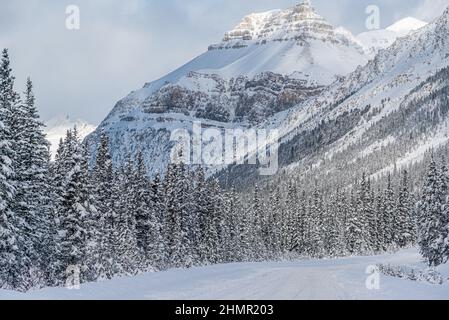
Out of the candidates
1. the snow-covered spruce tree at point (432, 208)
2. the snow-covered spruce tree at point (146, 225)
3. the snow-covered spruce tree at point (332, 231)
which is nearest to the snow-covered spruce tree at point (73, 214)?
the snow-covered spruce tree at point (146, 225)

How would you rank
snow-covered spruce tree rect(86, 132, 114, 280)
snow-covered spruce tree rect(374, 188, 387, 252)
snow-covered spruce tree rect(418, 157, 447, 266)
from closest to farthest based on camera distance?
snow-covered spruce tree rect(86, 132, 114, 280), snow-covered spruce tree rect(418, 157, 447, 266), snow-covered spruce tree rect(374, 188, 387, 252)

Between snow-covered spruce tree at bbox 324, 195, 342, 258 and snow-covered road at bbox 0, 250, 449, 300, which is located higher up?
snow-covered spruce tree at bbox 324, 195, 342, 258

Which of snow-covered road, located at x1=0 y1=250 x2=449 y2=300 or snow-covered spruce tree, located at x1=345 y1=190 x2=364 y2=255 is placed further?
snow-covered spruce tree, located at x1=345 y1=190 x2=364 y2=255

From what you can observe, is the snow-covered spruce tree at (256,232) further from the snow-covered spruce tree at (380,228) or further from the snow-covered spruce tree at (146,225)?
the snow-covered spruce tree at (146,225)

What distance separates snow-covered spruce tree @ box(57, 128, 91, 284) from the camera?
32.0 metres

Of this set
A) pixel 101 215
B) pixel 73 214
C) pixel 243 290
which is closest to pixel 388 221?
pixel 101 215

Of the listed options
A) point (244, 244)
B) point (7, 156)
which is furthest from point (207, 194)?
point (7, 156)

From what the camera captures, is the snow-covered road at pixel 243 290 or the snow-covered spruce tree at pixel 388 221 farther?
the snow-covered spruce tree at pixel 388 221

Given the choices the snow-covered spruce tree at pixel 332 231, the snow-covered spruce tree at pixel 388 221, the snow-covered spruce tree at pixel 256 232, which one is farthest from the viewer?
the snow-covered spruce tree at pixel 388 221

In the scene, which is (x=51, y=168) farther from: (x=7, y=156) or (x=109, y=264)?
(x=7, y=156)

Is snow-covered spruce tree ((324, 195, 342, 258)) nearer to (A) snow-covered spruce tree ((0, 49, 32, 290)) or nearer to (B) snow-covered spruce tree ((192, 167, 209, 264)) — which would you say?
(B) snow-covered spruce tree ((192, 167, 209, 264))

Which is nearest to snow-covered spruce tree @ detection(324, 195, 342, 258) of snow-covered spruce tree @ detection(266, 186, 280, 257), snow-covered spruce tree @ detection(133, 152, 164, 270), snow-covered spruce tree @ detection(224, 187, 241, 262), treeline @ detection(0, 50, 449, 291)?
snow-covered spruce tree @ detection(266, 186, 280, 257)

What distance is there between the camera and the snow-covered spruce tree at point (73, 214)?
31969 millimetres
